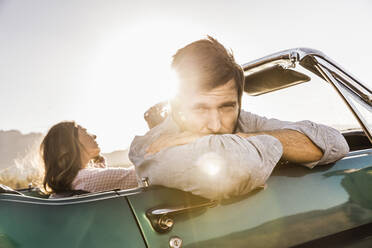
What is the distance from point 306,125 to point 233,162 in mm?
586

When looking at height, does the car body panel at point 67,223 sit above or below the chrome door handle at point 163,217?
above

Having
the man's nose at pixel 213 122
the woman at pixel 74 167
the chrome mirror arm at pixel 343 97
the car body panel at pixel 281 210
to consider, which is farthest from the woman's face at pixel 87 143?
the chrome mirror arm at pixel 343 97

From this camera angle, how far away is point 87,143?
2.92m

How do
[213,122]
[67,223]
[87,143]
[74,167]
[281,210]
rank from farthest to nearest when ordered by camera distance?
1. [87,143]
2. [74,167]
3. [213,122]
4. [281,210]
5. [67,223]

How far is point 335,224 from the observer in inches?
53.2

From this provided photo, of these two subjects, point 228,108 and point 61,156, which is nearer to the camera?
point 228,108

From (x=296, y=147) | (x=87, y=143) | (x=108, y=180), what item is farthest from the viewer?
(x=87, y=143)

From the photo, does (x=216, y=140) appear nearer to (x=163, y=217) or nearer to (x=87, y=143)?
(x=163, y=217)

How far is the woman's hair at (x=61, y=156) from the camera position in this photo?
2.60 m

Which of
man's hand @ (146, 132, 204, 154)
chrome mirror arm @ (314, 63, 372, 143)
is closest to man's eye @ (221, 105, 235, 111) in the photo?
man's hand @ (146, 132, 204, 154)

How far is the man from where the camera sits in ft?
3.51

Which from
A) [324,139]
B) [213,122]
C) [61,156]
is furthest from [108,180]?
[324,139]

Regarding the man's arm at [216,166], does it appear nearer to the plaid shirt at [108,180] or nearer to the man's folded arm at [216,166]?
the man's folded arm at [216,166]

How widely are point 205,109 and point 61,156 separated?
175 centimetres
